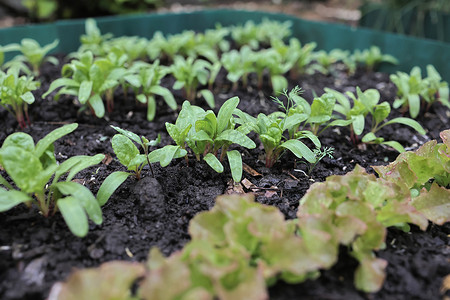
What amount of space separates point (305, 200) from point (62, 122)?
5.74 feet

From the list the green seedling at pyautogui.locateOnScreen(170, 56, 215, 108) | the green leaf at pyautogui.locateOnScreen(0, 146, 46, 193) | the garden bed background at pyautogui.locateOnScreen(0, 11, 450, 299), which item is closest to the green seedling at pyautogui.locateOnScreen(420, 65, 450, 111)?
the garden bed background at pyautogui.locateOnScreen(0, 11, 450, 299)

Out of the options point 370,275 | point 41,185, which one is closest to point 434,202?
point 370,275

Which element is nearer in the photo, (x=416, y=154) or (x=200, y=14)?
(x=416, y=154)

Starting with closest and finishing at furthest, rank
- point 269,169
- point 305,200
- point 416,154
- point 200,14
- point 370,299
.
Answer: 1. point 370,299
2. point 305,200
3. point 416,154
4. point 269,169
5. point 200,14

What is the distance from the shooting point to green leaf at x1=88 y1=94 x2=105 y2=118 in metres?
2.11

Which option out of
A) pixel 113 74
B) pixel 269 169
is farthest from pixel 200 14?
pixel 269 169

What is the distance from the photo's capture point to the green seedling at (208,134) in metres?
1.58

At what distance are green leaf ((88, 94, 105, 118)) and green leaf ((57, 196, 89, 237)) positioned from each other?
95 centimetres

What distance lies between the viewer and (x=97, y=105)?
2.14 meters

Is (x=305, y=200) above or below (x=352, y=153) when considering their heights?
above

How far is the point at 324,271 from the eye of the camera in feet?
4.03

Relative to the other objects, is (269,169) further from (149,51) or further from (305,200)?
(149,51)

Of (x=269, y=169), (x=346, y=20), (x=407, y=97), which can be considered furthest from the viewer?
(x=346, y=20)

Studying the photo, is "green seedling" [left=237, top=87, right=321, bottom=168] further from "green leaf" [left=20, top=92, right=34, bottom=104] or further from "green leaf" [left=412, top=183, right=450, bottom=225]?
"green leaf" [left=20, top=92, right=34, bottom=104]
